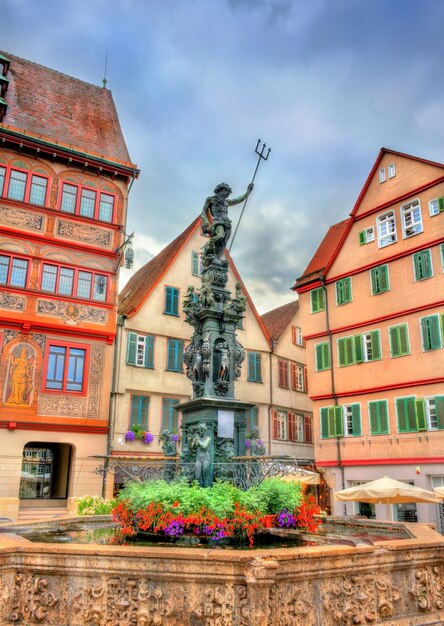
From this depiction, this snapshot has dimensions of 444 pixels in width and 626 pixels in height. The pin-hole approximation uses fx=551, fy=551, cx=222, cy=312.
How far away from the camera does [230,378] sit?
452 inches

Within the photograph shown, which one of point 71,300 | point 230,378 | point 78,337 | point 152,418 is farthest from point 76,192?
point 230,378

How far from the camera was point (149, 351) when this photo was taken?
1107 inches

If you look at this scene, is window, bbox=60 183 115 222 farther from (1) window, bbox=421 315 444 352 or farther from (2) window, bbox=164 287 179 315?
(1) window, bbox=421 315 444 352

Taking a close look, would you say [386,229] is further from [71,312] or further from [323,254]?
[71,312]

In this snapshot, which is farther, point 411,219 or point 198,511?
point 411,219

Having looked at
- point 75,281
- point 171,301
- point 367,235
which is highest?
point 367,235

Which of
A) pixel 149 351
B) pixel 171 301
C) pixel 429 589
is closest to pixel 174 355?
pixel 149 351

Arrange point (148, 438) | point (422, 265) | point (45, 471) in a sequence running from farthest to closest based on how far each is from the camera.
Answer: point (45, 471)
point (148, 438)
point (422, 265)

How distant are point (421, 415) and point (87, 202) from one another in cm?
1840

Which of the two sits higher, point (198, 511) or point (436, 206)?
point (436, 206)

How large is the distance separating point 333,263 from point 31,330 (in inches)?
591

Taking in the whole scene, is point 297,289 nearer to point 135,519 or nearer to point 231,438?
point 231,438

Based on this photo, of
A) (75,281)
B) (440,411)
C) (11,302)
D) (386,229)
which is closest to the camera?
(440,411)

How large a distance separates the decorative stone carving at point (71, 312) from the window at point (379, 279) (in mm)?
12780
